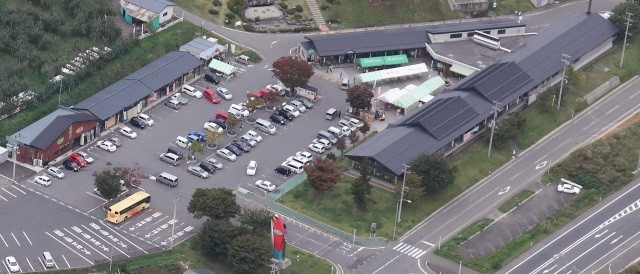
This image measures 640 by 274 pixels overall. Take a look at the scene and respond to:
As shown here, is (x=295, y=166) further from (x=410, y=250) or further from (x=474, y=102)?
(x=474, y=102)

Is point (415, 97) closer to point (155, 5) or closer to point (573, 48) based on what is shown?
point (573, 48)

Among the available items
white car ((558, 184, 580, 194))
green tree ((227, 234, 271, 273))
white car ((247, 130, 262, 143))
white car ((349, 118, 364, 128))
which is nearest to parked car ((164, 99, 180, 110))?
white car ((247, 130, 262, 143))

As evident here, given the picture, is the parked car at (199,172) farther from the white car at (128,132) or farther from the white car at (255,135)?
the white car at (255,135)

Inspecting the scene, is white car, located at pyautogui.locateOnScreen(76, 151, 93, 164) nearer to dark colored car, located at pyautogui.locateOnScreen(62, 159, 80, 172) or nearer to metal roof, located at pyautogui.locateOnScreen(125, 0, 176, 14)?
dark colored car, located at pyautogui.locateOnScreen(62, 159, 80, 172)

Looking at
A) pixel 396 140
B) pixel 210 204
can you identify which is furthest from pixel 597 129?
pixel 210 204

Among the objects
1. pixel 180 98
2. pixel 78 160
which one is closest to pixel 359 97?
pixel 180 98

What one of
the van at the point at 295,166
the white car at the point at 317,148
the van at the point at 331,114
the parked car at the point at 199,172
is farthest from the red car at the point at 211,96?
the parked car at the point at 199,172

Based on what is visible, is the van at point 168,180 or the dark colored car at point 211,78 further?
the dark colored car at point 211,78
